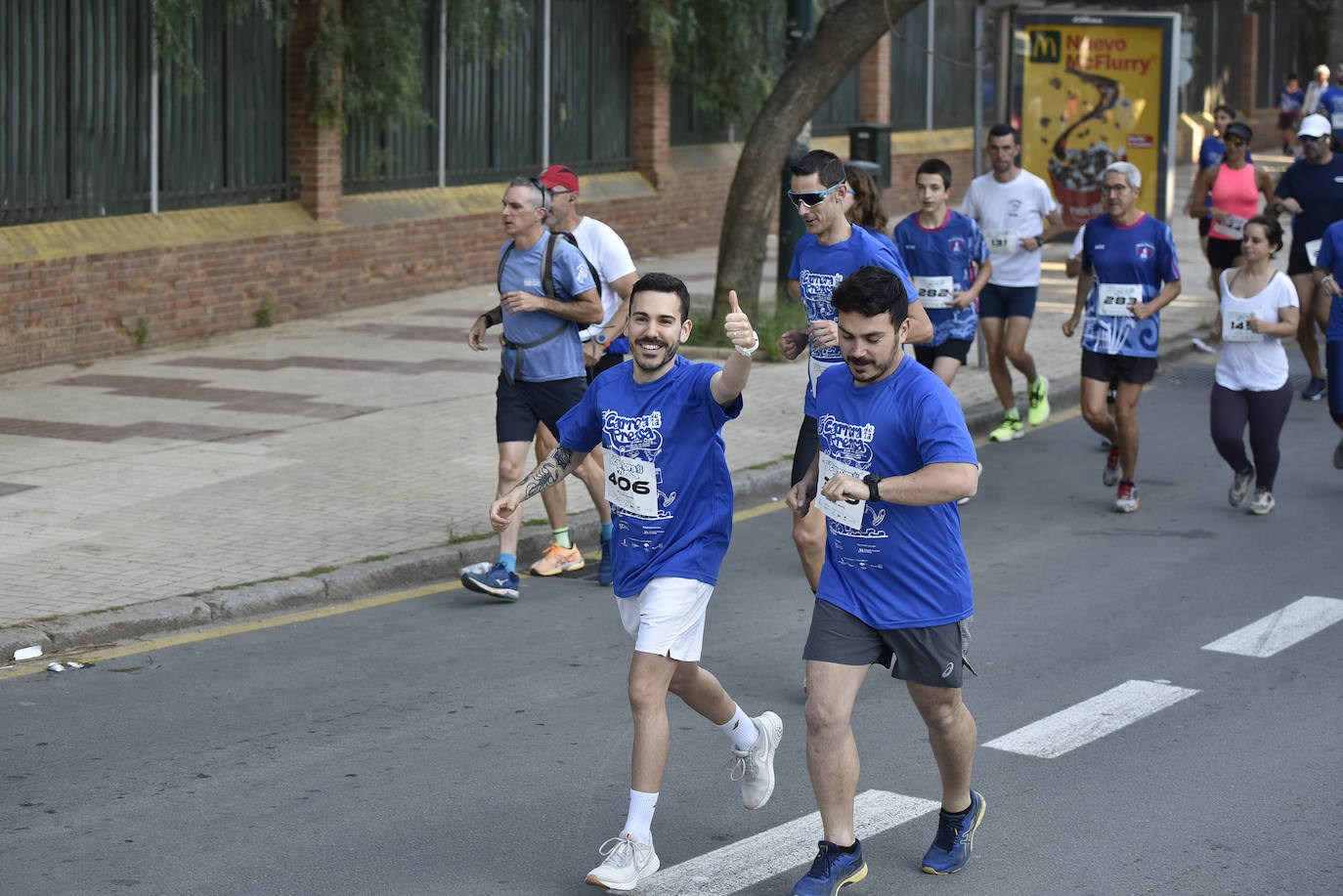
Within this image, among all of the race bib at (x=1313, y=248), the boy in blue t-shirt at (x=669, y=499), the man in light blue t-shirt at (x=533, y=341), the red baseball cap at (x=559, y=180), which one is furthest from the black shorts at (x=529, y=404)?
the race bib at (x=1313, y=248)

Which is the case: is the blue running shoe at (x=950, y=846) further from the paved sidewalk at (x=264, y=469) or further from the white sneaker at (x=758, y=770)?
the paved sidewalk at (x=264, y=469)

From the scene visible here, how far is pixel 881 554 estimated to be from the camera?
17.1ft

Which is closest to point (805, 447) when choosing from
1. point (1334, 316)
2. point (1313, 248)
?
point (1334, 316)

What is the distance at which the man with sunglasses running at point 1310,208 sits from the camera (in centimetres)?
1422

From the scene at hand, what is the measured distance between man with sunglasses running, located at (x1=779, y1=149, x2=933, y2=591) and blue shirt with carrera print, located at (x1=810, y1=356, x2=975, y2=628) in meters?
1.57

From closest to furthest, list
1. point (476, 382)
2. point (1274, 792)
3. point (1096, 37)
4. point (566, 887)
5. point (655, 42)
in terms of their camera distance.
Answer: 1. point (566, 887)
2. point (1274, 792)
3. point (476, 382)
4. point (1096, 37)
5. point (655, 42)

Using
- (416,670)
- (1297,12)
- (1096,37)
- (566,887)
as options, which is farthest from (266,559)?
(1297,12)

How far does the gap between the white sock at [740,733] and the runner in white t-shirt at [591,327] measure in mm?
3375

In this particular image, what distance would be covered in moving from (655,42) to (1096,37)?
17.3 feet

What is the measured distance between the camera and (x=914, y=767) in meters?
6.42

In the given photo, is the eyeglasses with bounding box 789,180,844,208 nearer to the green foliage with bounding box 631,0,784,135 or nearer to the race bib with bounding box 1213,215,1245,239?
the race bib with bounding box 1213,215,1245,239

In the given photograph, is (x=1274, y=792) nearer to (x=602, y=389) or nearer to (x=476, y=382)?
(x=602, y=389)

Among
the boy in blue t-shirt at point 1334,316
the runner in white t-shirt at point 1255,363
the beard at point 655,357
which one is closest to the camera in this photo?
the beard at point 655,357

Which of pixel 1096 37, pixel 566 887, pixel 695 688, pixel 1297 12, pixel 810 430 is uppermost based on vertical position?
pixel 1297 12
